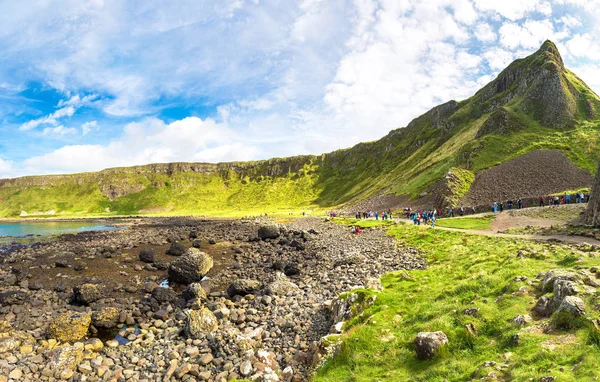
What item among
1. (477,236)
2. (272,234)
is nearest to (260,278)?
(477,236)

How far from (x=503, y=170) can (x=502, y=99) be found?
83.6 metres

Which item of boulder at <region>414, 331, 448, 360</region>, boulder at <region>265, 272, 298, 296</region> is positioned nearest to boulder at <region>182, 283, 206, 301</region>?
boulder at <region>265, 272, 298, 296</region>

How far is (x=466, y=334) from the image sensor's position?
11.3 metres

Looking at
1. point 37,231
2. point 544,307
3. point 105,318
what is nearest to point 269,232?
point 105,318

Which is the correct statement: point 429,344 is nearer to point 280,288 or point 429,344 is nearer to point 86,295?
point 280,288

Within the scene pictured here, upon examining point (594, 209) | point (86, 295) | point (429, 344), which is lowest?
point (86, 295)

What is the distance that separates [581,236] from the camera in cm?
3089

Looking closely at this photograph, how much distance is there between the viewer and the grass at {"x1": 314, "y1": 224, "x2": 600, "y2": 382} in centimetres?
894

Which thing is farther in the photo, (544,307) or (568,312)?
(544,307)

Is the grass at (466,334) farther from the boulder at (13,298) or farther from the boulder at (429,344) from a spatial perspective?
the boulder at (13,298)

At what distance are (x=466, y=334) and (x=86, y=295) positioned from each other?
103ft

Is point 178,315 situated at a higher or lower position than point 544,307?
lower

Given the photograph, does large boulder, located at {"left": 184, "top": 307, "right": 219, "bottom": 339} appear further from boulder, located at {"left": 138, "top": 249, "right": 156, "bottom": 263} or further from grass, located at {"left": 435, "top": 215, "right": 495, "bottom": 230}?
grass, located at {"left": 435, "top": 215, "right": 495, "bottom": 230}

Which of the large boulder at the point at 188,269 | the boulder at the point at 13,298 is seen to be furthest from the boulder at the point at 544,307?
the boulder at the point at 13,298
